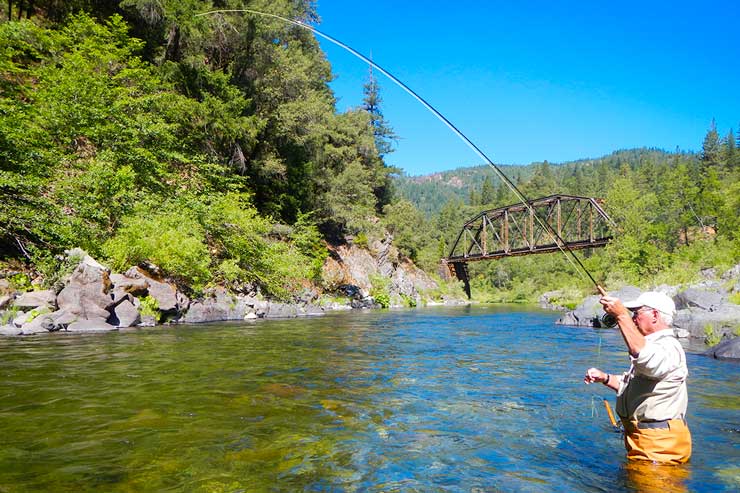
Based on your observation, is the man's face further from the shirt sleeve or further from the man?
the shirt sleeve

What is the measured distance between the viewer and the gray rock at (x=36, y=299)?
36.8 ft

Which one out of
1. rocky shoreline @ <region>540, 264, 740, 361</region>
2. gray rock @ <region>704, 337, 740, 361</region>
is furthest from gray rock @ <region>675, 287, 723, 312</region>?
gray rock @ <region>704, 337, 740, 361</region>

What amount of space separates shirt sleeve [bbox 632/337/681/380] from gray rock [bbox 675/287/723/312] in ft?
45.0

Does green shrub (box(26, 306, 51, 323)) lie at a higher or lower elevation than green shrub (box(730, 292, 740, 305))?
lower

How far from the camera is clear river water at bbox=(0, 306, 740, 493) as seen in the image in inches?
144

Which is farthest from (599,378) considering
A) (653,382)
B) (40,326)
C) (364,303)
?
(364,303)

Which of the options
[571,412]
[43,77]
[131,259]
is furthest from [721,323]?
[43,77]

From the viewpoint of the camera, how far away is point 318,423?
5.05m

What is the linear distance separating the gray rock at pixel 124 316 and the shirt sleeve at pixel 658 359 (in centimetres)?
1184

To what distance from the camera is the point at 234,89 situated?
23703 mm

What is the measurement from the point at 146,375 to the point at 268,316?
443 inches

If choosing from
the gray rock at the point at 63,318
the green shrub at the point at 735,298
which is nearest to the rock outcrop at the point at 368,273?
the green shrub at the point at 735,298

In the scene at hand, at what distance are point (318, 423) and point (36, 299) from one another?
974 centimetres

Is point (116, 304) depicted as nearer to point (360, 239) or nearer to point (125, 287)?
point (125, 287)
